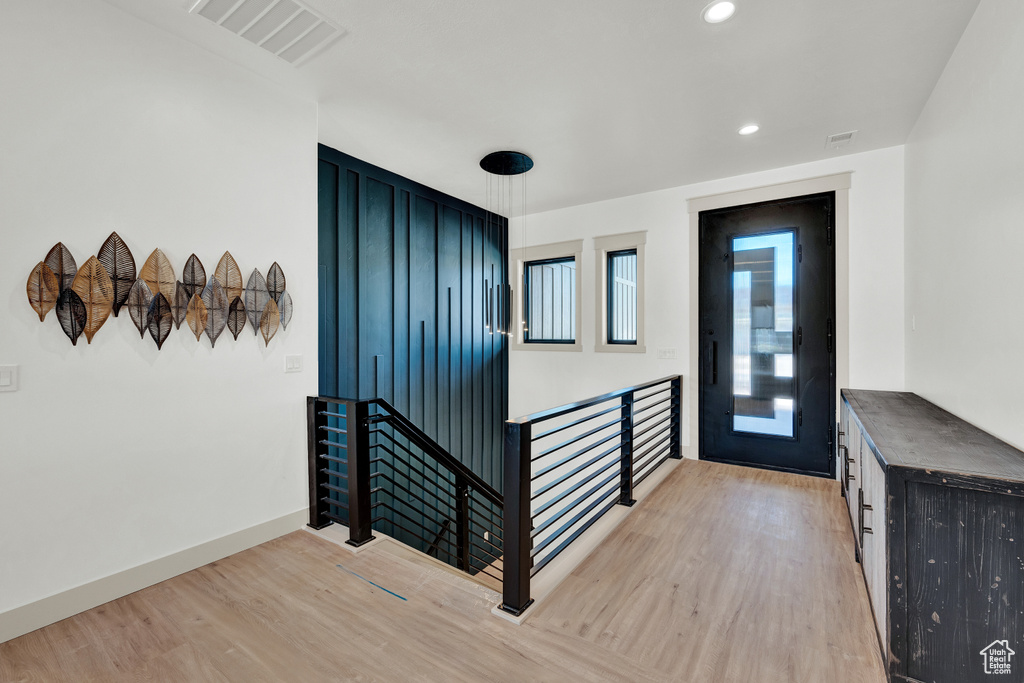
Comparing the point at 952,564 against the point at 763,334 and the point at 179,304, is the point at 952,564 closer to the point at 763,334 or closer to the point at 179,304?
the point at 763,334

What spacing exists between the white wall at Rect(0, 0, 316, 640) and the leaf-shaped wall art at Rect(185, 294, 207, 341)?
5 cm

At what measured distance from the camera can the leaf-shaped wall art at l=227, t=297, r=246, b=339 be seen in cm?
254

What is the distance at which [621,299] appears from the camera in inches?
199

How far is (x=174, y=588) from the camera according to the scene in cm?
220

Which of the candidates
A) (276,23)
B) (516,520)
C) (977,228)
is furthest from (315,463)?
(977,228)

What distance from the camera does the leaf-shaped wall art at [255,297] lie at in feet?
8.63

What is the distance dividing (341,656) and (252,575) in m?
0.87

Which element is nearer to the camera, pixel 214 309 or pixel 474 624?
pixel 474 624

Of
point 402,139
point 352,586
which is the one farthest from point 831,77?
point 352,586

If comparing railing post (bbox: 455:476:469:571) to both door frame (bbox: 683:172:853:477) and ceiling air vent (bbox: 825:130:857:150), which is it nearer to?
door frame (bbox: 683:172:853:477)

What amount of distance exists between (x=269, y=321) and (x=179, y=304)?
1.55 ft

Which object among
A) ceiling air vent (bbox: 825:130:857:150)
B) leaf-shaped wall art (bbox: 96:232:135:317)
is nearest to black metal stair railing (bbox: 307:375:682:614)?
leaf-shaped wall art (bbox: 96:232:135:317)

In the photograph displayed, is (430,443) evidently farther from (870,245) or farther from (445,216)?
(870,245)

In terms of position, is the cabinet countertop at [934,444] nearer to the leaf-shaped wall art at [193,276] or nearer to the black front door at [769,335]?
the black front door at [769,335]
